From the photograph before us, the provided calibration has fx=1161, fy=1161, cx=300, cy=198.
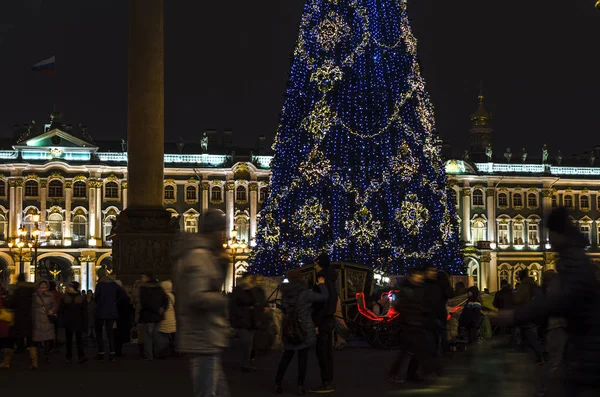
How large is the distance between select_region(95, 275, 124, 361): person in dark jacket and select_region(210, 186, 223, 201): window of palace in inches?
2319

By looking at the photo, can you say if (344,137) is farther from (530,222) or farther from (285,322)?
(530,222)

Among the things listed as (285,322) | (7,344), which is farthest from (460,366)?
(7,344)

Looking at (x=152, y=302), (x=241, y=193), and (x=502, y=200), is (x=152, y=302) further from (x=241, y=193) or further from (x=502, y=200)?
(x=502, y=200)

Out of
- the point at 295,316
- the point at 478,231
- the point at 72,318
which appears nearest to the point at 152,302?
the point at 72,318

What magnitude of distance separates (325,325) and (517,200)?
237ft

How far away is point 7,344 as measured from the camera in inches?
704

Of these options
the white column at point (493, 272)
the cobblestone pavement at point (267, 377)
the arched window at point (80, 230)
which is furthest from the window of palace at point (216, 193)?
→ the cobblestone pavement at point (267, 377)

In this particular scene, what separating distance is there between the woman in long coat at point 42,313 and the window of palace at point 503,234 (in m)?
67.9

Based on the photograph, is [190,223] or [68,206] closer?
[68,206]

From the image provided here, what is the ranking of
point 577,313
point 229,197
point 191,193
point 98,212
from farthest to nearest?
point 229,197 → point 191,193 → point 98,212 → point 577,313

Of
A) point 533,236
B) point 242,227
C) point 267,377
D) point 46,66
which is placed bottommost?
point 267,377

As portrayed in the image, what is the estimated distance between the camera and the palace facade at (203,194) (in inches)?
2923

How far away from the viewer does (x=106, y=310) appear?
19906 mm

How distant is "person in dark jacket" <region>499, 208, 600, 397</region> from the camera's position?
6.38 meters
